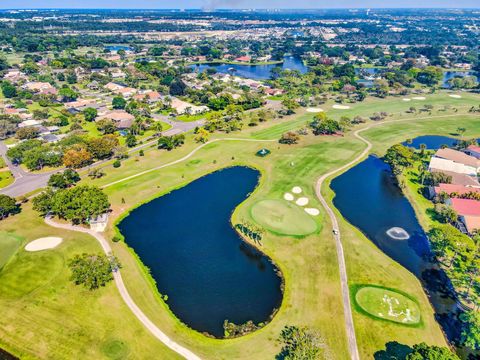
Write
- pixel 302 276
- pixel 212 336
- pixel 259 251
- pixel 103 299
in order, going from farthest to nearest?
pixel 259 251, pixel 302 276, pixel 103 299, pixel 212 336

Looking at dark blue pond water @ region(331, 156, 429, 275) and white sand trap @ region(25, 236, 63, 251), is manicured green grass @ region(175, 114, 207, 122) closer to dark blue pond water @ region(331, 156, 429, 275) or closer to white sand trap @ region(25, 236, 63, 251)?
dark blue pond water @ region(331, 156, 429, 275)

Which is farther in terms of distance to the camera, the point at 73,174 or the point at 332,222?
the point at 73,174

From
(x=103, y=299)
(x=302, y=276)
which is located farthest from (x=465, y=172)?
(x=103, y=299)

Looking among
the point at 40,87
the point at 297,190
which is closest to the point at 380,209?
the point at 297,190

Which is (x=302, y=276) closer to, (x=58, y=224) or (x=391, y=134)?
(x=58, y=224)

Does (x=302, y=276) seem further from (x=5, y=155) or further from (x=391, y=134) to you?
(x=5, y=155)

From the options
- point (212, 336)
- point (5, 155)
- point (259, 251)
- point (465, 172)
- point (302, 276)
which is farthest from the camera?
point (5, 155)

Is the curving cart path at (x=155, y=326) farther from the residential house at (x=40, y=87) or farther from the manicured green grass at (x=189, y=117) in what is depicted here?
the residential house at (x=40, y=87)

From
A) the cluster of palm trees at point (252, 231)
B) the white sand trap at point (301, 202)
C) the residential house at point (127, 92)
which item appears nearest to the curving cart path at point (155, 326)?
the white sand trap at point (301, 202)
